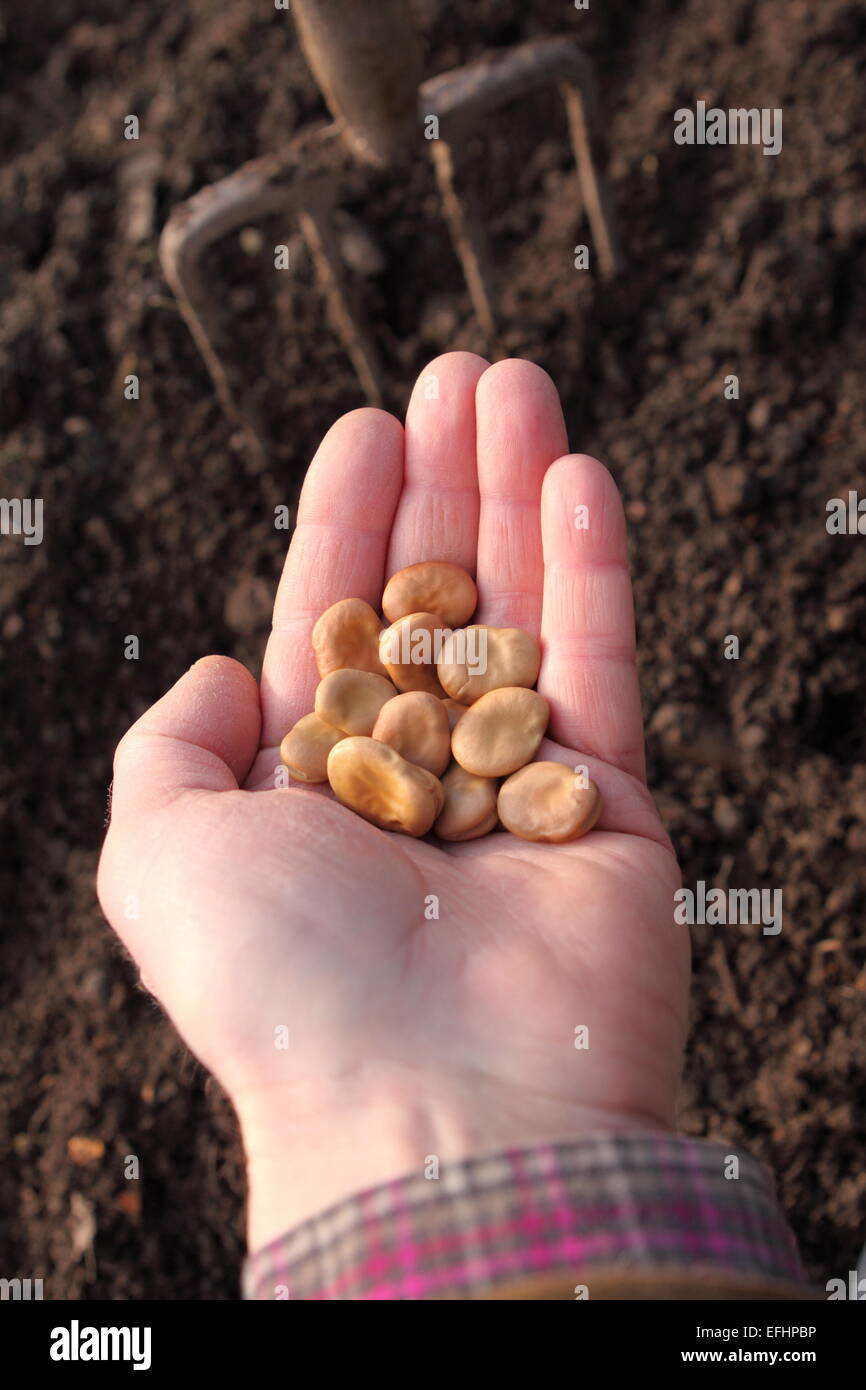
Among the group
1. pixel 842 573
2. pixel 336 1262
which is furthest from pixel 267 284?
pixel 336 1262

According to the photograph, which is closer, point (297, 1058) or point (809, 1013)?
point (297, 1058)

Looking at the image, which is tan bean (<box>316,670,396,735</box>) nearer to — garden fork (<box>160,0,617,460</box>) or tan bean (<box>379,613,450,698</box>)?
tan bean (<box>379,613,450,698</box>)

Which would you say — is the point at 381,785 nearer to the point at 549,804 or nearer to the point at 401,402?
the point at 549,804

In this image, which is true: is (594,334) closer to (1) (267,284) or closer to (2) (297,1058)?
(1) (267,284)

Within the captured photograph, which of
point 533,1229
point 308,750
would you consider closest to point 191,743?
point 308,750

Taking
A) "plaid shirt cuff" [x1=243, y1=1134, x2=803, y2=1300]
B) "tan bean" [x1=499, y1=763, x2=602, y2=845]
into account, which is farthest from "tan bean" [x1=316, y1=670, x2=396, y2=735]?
"plaid shirt cuff" [x1=243, y1=1134, x2=803, y2=1300]

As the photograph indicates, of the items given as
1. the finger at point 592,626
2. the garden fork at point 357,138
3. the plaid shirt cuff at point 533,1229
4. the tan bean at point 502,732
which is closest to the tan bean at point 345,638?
the tan bean at point 502,732

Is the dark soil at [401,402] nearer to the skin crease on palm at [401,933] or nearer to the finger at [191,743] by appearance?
the skin crease on palm at [401,933]
